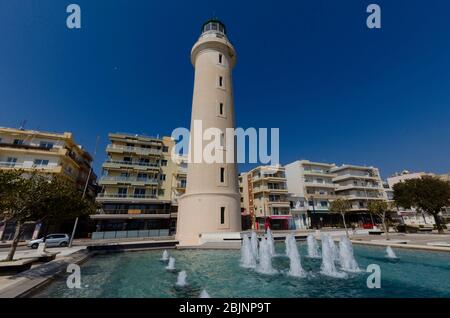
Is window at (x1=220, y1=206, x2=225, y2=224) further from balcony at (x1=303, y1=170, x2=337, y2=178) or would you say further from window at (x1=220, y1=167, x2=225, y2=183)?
balcony at (x1=303, y1=170, x2=337, y2=178)

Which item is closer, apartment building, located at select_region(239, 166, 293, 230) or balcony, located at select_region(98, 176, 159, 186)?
balcony, located at select_region(98, 176, 159, 186)

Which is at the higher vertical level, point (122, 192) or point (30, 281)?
point (122, 192)

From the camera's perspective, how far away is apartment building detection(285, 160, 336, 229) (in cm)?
5003

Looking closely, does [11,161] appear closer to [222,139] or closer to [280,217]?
[222,139]

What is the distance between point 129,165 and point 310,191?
1703 inches

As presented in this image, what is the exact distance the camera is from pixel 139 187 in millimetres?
39875

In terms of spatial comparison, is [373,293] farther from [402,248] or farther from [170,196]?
[170,196]

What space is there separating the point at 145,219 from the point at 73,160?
16.8 metres

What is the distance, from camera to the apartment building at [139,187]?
35.7 m

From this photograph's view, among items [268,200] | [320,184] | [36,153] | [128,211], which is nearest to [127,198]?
[128,211]

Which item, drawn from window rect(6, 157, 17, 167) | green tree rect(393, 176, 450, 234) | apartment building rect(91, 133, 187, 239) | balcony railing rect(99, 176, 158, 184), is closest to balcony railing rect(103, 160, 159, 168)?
apartment building rect(91, 133, 187, 239)

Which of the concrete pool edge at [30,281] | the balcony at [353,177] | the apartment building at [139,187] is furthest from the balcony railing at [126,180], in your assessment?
the balcony at [353,177]

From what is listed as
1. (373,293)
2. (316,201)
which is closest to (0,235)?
(373,293)

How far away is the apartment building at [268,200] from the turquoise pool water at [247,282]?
1430 inches
